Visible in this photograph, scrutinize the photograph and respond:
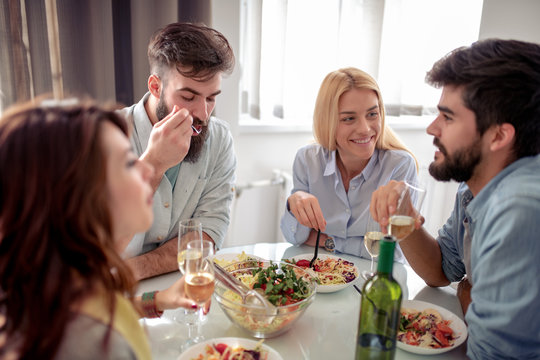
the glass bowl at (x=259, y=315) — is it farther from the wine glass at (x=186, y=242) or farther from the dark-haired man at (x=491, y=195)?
the dark-haired man at (x=491, y=195)

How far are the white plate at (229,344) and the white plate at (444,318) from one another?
34cm

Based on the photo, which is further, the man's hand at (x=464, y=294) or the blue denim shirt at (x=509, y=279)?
the man's hand at (x=464, y=294)

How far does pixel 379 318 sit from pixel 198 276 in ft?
1.42

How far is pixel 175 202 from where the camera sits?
68.0 inches

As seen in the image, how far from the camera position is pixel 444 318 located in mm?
1192

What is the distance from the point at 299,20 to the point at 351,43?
426mm

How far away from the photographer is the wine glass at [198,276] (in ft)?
3.27

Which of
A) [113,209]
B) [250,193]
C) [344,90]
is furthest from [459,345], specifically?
[250,193]

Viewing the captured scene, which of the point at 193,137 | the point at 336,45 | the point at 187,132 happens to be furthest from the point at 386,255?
the point at 336,45

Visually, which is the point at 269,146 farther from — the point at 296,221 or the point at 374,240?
the point at 374,240

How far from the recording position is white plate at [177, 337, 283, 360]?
3.12 ft

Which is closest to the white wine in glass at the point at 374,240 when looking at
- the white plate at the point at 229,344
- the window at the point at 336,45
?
the white plate at the point at 229,344

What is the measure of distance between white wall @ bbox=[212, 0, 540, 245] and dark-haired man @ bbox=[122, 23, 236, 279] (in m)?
0.66

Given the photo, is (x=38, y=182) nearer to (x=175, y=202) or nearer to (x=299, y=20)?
(x=175, y=202)
